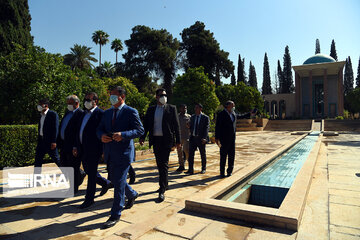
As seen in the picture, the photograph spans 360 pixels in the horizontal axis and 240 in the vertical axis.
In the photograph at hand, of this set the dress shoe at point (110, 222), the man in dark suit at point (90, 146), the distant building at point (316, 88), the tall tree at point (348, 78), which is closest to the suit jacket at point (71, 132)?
the man in dark suit at point (90, 146)

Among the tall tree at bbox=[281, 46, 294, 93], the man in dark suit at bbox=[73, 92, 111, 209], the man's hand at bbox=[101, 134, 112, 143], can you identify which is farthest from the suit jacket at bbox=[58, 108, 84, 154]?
the tall tree at bbox=[281, 46, 294, 93]

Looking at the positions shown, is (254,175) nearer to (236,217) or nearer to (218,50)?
(236,217)

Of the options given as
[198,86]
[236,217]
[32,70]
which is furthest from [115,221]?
[198,86]

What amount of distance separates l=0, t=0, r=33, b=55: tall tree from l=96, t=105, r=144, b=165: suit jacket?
21.9 meters

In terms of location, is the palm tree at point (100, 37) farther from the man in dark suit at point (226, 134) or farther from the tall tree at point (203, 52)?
the man in dark suit at point (226, 134)

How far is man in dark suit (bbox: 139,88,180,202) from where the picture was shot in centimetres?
408

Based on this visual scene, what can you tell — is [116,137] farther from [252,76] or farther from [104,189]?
[252,76]

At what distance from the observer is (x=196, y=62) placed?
→ 4250 centimetres

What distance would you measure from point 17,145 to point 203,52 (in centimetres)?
3927

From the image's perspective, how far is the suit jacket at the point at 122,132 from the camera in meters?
3.18

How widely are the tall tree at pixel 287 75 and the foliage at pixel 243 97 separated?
28508mm

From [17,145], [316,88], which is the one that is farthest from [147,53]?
[17,145]

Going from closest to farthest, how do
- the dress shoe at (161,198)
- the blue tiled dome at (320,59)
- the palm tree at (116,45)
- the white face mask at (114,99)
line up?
1. the white face mask at (114,99)
2. the dress shoe at (161,198)
3. the blue tiled dome at (320,59)
4. the palm tree at (116,45)

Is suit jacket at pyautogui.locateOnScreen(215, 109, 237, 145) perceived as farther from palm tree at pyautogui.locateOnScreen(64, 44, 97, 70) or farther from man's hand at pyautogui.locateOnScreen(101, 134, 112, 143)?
palm tree at pyautogui.locateOnScreen(64, 44, 97, 70)
